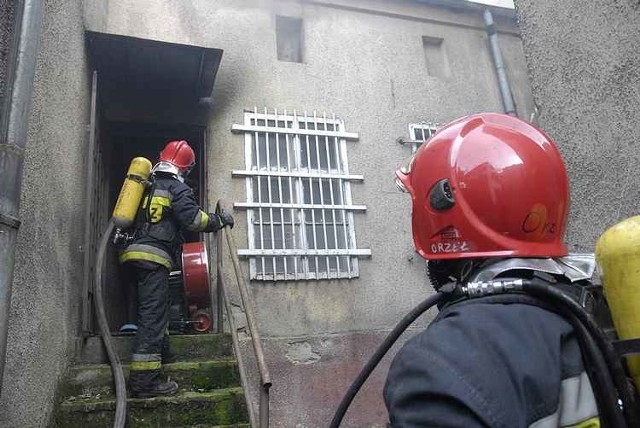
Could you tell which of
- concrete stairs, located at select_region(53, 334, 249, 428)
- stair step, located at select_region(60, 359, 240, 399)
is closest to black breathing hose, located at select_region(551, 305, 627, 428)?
concrete stairs, located at select_region(53, 334, 249, 428)

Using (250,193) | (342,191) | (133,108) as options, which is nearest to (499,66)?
(342,191)

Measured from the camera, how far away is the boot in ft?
12.1

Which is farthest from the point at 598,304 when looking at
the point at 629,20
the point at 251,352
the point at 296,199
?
the point at 296,199

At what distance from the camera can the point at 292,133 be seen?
19.1 feet

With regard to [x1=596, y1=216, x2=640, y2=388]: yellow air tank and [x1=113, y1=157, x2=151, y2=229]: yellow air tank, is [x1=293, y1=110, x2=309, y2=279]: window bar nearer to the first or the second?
[x1=113, y1=157, x2=151, y2=229]: yellow air tank

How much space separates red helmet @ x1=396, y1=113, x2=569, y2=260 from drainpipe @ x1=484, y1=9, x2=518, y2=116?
5843 mm

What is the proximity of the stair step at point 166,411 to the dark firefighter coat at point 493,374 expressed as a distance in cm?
301

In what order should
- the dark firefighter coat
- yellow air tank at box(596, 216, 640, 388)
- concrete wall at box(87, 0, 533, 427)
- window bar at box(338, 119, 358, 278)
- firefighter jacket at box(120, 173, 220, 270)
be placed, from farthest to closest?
window bar at box(338, 119, 358, 278) < concrete wall at box(87, 0, 533, 427) < firefighter jacket at box(120, 173, 220, 270) < yellow air tank at box(596, 216, 640, 388) < the dark firefighter coat

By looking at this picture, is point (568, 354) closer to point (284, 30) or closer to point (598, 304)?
point (598, 304)

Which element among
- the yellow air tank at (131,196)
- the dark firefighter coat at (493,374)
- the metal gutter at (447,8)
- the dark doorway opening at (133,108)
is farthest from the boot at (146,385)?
the metal gutter at (447,8)

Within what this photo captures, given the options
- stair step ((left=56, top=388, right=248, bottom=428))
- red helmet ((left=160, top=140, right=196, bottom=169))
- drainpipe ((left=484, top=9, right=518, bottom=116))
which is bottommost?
stair step ((left=56, top=388, right=248, bottom=428))

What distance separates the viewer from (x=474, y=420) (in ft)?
2.81

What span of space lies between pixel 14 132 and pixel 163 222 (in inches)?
88.8

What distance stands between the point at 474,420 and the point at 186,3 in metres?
6.04
